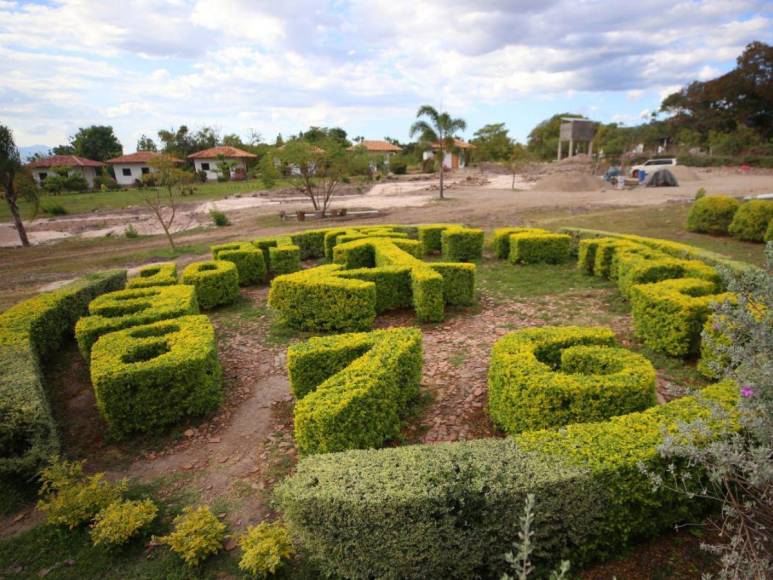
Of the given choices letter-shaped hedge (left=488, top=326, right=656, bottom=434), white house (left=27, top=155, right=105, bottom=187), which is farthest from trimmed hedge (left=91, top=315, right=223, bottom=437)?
white house (left=27, top=155, right=105, bottom=187)

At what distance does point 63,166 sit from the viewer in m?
50.8

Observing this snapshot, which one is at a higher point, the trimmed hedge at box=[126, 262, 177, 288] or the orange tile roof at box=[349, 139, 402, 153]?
the orange tile roof at box=[349, 139, 402, 153]

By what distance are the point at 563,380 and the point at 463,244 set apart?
9075 mm

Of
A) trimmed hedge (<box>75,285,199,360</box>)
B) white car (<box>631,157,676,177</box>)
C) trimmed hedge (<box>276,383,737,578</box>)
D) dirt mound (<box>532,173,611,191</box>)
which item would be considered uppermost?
white car (<box>631,157,676,177</box>)

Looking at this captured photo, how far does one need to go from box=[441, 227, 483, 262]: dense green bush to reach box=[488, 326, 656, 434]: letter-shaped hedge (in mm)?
7727

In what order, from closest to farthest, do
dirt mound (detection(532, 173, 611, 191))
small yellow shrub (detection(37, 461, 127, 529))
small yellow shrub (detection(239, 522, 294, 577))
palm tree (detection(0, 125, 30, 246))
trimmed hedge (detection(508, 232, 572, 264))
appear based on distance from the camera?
1. small yellow shrub (detection(239, 522, 294, 577))
2. small yellow shrub (detection(37, 461, 127, 529))
3. trimmed hedge (detection(508, 232, 572, 264))
4. palm tree (detection(0, 125, 30, 246))
5. dirt mound (detection(532, 173, 611, 191))

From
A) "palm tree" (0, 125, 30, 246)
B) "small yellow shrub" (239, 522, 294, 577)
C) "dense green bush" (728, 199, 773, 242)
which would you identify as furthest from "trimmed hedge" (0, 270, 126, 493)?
"dense green bush" (728, 199, 773, 242)

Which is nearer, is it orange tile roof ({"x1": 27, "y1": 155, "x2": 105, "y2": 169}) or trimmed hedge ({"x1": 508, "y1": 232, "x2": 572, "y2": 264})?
trimmed hedge ({"x1": 508, "y1": 232, "x2": 572, "y2": 264})

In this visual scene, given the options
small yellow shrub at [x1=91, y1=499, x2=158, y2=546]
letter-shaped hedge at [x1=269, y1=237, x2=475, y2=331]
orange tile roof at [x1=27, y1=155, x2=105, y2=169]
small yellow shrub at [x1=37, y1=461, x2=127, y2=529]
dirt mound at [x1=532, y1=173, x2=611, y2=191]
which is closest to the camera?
small yellow shrub at [x1=91, y1=499, x2=158, y2=546]

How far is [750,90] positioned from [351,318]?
58.6 metres

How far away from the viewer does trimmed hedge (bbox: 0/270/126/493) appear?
4.69 metres

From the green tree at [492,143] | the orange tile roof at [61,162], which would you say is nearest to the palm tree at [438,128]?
the green tree at [492,143]

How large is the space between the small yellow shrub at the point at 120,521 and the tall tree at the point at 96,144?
72088 mm

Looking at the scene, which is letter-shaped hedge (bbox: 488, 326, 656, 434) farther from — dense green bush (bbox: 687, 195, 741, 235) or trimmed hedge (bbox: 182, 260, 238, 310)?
dense green bush (bbox: 687, 195, 741, 235)
